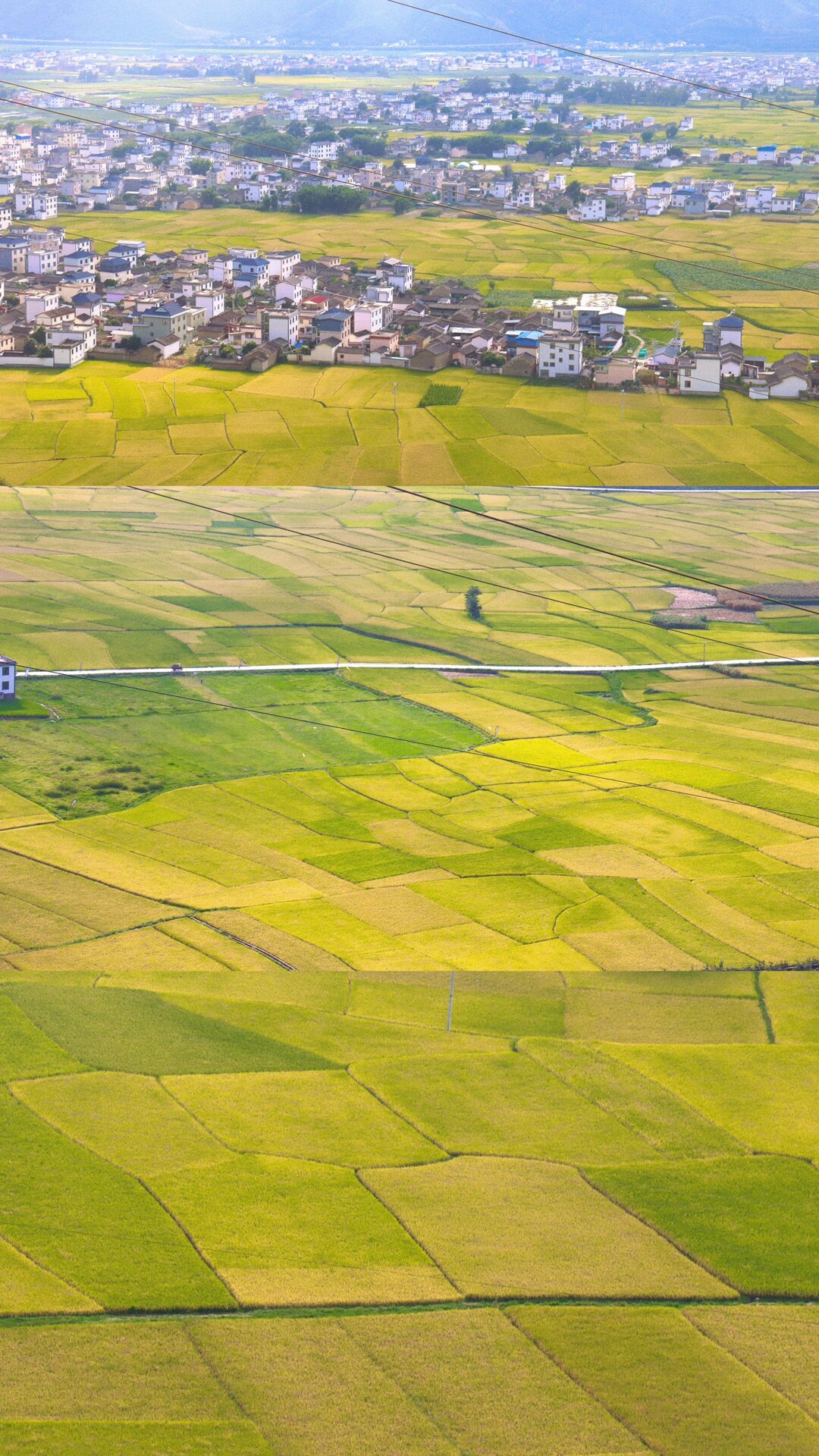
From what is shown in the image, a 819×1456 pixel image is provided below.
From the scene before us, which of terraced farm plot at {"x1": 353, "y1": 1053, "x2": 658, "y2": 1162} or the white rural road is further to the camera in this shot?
the white rural road

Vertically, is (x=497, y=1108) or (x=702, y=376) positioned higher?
(x=702, y=376)

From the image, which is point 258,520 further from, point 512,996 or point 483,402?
point 512,996

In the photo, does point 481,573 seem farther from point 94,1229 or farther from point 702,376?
point 94,1229

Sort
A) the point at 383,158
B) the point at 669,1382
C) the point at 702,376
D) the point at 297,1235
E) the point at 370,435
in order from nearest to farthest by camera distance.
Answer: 1. the point at 669,1382
2. the point at 297,1235
3. the point at 370,435
4. the point at 702,376
5. the point at 383,158

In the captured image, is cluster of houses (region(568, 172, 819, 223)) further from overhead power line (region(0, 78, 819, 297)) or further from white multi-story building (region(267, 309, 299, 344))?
white multi-story building (region(267, 309, 299, 344))

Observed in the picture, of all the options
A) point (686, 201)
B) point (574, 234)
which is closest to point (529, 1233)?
point (574, 234)

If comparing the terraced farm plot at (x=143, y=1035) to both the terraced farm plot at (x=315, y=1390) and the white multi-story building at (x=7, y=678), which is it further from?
the white multi-story building at (x=7, y=678)

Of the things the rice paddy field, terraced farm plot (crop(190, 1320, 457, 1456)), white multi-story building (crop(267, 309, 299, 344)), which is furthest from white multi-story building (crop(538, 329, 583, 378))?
terraced farm plot (crop(190, 1320, 457, 1456))
